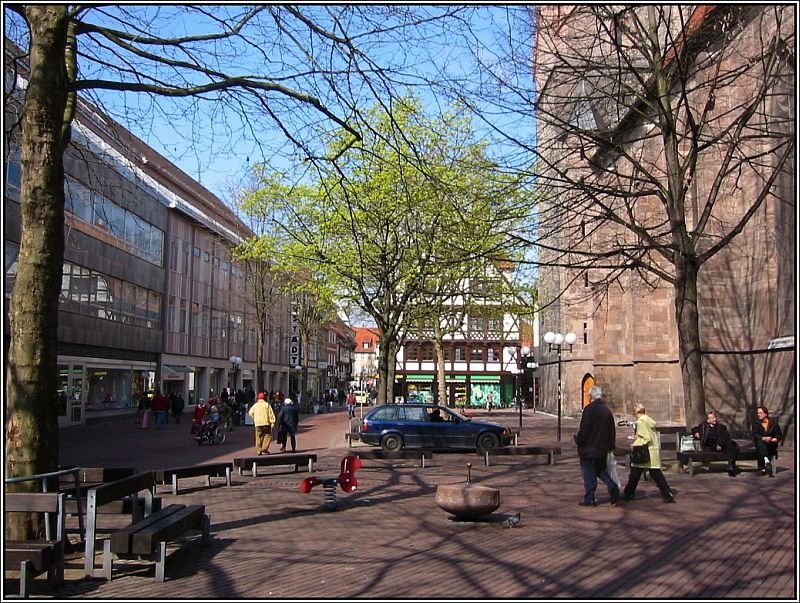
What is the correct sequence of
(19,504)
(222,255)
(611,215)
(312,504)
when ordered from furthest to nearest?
(222,255)
(611,215)
(312,504)
(19,504)

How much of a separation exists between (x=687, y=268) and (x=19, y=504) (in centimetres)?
1352

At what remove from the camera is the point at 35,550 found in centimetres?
653

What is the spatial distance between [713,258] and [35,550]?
87.9ft

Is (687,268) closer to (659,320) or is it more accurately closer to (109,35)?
(109,35)

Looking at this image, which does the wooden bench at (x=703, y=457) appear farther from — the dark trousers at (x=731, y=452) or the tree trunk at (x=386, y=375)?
the tree trunk at (x=386, y=375)

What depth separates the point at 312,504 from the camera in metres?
12.5

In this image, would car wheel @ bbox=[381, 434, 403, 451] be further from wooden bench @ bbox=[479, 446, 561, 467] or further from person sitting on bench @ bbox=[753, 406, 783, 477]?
person sitting on bench @ bbox=[753, 406, 783, 477]

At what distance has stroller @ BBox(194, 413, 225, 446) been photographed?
25.9 metres

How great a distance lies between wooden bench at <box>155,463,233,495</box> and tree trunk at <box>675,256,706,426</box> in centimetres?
943

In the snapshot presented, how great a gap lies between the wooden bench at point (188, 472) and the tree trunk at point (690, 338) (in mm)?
9433

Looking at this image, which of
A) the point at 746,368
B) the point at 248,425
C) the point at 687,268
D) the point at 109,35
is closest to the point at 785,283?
the point at 746,368

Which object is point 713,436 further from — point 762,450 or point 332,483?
point 332,483

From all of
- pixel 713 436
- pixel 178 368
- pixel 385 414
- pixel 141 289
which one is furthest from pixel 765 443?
pixel 178 368

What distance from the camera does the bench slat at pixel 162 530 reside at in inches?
281
